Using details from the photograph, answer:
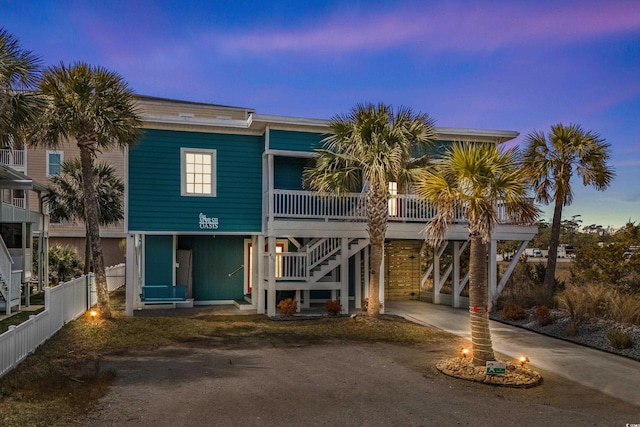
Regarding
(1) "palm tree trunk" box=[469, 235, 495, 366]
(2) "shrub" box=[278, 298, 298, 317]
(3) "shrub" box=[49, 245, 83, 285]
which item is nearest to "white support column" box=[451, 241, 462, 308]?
(2) "shrub" box=[278, 298, 298, 317]

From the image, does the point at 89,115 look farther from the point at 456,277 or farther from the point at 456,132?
the point at 456,277

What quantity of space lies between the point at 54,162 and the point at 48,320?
2075 centimetres

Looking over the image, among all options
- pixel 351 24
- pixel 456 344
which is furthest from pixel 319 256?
pixel 351 24

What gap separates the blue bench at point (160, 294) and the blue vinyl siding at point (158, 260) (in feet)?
2.85

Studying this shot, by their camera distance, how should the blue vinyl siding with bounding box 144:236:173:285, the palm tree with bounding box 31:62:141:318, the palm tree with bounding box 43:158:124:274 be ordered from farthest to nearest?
the palm tree with bounding box 43:158:124:274 → the blue vinyl siding with bounding box 144:236:173:285 → the palm tree with bounding box 31:62:141:318

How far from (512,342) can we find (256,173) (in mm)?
8803

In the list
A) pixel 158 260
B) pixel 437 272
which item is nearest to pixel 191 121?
pixel 158 260

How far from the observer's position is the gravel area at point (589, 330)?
9910 millimetres

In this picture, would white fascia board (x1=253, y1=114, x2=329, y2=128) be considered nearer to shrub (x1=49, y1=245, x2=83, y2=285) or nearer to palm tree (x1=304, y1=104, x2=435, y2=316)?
palm tree (x1=304, y1=104, x2=435, y2=316)

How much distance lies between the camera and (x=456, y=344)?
1077 centimetres

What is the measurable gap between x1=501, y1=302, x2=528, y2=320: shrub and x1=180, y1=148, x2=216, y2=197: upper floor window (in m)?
9.24

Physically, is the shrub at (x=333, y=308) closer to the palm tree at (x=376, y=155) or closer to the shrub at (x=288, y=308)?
the shrub at (x=288, y=308)

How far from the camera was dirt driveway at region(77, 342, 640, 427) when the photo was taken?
6012 millimetres

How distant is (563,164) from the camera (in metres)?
14.9
